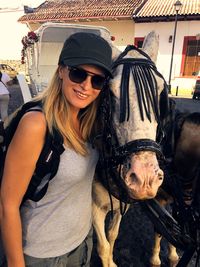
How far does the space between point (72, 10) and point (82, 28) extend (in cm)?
1430

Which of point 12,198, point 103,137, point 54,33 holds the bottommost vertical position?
point 12,198

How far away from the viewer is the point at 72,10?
63.8 feet

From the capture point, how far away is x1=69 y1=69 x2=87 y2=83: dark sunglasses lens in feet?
4.55

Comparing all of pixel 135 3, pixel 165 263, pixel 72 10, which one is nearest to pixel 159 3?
pixel 135 3

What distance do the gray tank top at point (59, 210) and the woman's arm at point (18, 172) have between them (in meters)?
0.13

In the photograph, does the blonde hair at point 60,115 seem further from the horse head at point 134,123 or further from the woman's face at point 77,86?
the horse head at point 134,123

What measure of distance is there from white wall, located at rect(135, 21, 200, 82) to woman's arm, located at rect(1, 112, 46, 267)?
53.5 feet

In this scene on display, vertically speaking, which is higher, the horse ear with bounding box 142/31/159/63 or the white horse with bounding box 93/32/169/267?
the horse ear with bounding box 142/31/159/63

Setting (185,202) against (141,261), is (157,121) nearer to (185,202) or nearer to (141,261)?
(185,202)

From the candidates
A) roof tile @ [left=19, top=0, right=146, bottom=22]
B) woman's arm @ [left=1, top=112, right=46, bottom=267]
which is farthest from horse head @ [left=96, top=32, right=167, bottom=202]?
roof tile @ [left=19, top=0, right=146, bottom=22]

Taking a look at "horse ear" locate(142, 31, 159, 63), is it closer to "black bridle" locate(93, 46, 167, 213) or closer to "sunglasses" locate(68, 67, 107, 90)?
"black bridle" locate(93, 46, 167, 213)

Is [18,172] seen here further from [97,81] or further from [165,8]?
[165,8]

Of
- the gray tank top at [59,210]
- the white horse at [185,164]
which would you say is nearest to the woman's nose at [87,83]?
the gray tank top at [59,210]

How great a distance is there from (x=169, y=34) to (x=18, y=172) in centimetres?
1752
